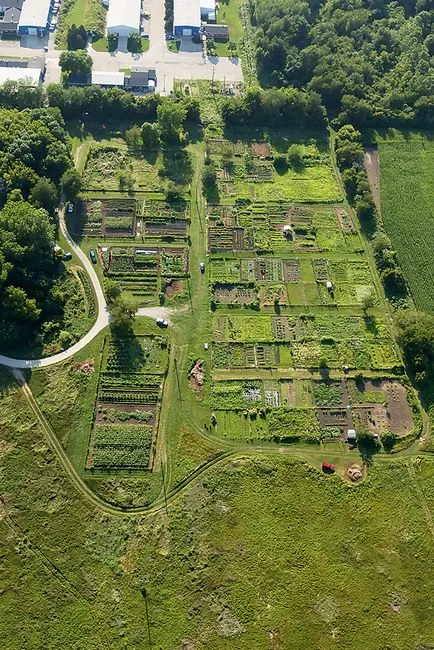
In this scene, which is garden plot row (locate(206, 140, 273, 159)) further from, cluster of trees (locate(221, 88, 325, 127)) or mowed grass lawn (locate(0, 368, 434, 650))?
mowed grass lawn (locate(0, 368, 434, 650))

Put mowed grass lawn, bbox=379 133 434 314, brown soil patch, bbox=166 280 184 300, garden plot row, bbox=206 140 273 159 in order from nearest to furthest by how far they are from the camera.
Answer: brown soil patch, bbox=166 280 184 300, mowed grass lawn, bbox=379 133 434 314, garden plot row, bbox=206 140 273 159

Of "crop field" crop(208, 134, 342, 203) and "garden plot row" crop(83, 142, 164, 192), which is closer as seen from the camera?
"garden plot row" crop(83, 142, 164, 192)

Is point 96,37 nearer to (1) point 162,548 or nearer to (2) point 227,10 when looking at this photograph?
(2) point 227,10

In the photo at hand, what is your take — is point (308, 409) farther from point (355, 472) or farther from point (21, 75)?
point (21, 75)

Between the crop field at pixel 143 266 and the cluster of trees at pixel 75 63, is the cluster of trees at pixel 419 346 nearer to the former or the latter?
the crop field at pixel 143 266

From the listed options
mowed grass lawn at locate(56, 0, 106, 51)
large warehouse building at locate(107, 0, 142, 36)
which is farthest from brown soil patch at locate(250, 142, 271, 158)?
mowed grass lawn at locate(56, 0, 106, 51)

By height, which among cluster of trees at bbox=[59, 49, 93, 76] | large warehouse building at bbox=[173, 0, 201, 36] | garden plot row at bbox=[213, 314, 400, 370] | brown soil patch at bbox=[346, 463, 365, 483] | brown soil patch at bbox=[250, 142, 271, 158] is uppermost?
large warehouse building at bbox=[173, 0, 201, 36]

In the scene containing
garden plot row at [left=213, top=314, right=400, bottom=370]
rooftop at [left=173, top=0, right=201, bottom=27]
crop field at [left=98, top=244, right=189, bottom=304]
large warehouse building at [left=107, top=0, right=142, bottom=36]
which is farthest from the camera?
rooftop at [left=173, top=0, right=201, bottom=27]

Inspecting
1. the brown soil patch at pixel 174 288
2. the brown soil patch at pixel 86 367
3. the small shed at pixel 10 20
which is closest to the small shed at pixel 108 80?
the small shed at pixel 10 20

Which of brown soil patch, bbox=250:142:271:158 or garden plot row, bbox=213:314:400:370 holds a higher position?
brown soil patch, bbox=250:142:271:158
